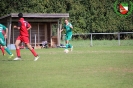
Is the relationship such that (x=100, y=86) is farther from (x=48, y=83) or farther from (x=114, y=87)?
(x=48, y=83)

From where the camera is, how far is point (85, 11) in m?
54.2

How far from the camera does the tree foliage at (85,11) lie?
52.9m

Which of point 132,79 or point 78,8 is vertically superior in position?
point 78,8

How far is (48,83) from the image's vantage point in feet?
34.7

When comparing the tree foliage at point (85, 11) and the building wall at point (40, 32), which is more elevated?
the tree foliage at point (85, 11)

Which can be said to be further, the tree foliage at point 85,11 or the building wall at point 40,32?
the tree foliage at point 85,11

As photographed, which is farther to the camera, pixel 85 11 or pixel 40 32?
pixel 85 11

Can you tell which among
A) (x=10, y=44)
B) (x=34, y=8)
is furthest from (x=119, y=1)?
(x=10, y=44)

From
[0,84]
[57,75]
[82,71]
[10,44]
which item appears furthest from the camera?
[10,44]

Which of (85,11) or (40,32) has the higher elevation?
(85,11)

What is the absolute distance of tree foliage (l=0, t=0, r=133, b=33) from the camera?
5294cm

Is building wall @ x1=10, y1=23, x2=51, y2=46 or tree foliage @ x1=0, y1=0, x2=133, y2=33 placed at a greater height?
tree foliage @ x1=0, y1=0, x2=133, y2=33

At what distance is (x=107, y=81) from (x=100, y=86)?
0.93m

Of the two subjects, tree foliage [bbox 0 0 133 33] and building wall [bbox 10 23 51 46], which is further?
tree foliage [bbox 0 0 133 33]
